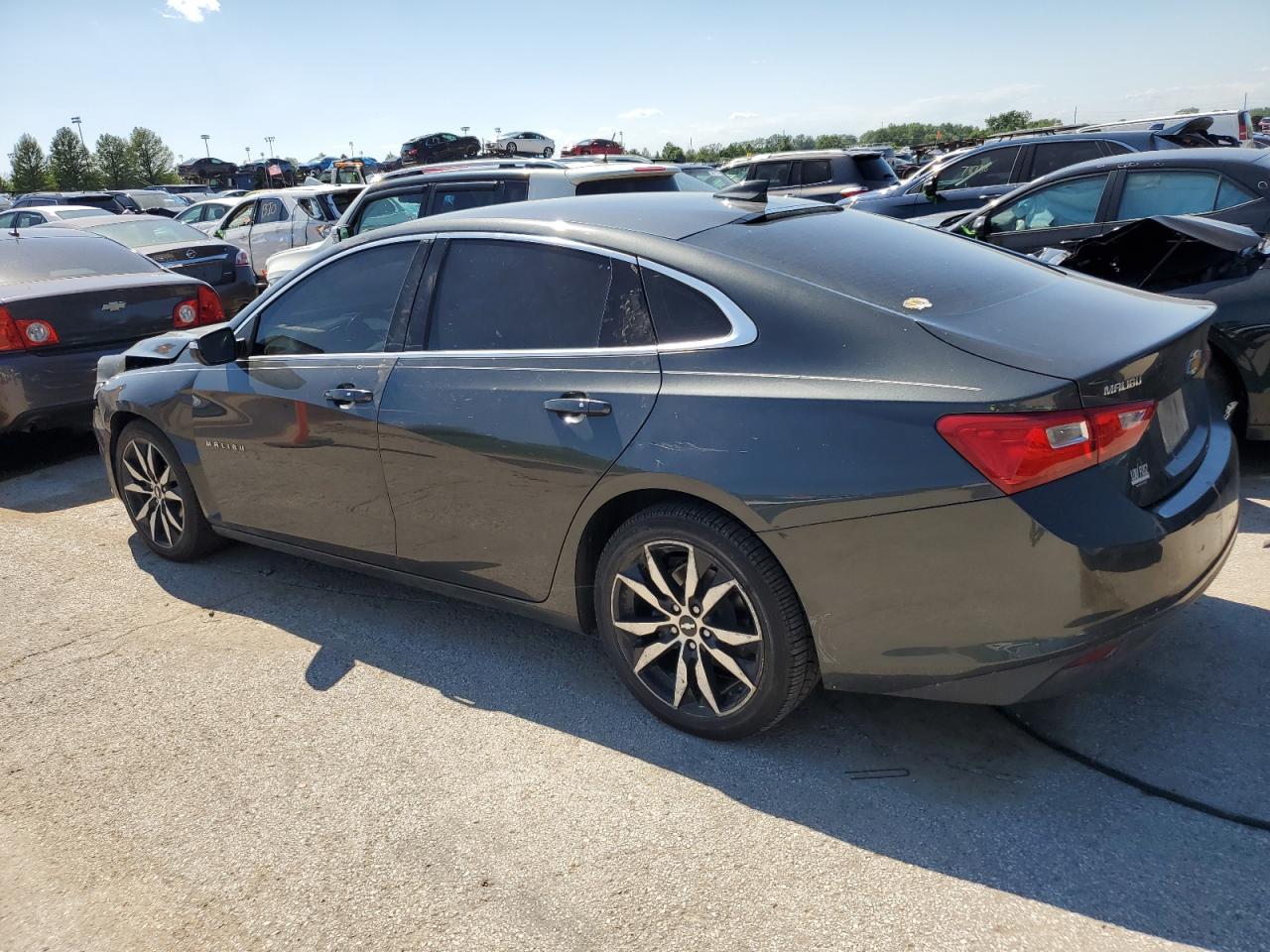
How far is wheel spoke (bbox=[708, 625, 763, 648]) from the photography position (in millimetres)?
2957

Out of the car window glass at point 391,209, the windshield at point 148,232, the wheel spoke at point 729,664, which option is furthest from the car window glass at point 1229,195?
the windshield at point 148,232

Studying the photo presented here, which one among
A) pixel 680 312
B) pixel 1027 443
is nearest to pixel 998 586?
pixel 1027 443

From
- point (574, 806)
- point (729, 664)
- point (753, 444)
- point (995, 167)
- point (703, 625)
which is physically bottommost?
point (574, 806)

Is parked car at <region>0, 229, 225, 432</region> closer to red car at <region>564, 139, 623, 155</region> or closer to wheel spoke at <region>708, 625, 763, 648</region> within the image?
wheel spoke at <region>708, 625, 763, 648</region>

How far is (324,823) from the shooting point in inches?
115

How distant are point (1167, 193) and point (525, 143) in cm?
3503

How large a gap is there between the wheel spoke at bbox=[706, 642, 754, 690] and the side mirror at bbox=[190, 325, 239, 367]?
2.61 m

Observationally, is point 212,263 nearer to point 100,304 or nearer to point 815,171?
point 100,304

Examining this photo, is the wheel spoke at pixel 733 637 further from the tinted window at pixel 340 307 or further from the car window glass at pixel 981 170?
the car window glass at pixel 981 170

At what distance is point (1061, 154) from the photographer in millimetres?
10555

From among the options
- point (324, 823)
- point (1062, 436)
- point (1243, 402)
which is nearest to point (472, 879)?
point (324, 823)

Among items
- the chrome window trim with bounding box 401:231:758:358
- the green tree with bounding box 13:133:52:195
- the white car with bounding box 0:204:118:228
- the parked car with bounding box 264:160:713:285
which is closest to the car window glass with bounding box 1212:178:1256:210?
the parked car with bounding box 264:160:713:285

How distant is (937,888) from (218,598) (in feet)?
11.2

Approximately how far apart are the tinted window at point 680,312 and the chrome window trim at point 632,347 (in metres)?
0.01
